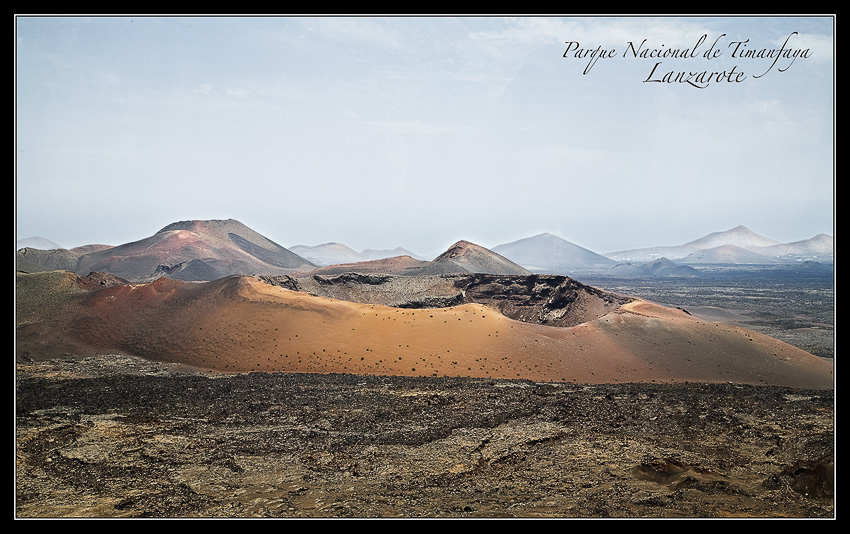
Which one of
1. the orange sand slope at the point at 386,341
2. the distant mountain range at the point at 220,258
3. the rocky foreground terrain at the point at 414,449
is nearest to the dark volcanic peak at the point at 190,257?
the distant mountain range at the point at 220,258

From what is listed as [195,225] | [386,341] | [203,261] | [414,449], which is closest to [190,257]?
[203,261]

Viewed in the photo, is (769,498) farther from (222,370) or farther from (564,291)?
(564,291)

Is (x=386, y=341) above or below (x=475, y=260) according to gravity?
below

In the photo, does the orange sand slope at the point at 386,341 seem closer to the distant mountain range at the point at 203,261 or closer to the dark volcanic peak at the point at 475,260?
the distant mountain range at the point at 203,261

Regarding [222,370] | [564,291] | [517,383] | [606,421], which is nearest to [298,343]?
[222,370]

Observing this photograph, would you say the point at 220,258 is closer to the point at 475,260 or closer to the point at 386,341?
the point at 475,260
